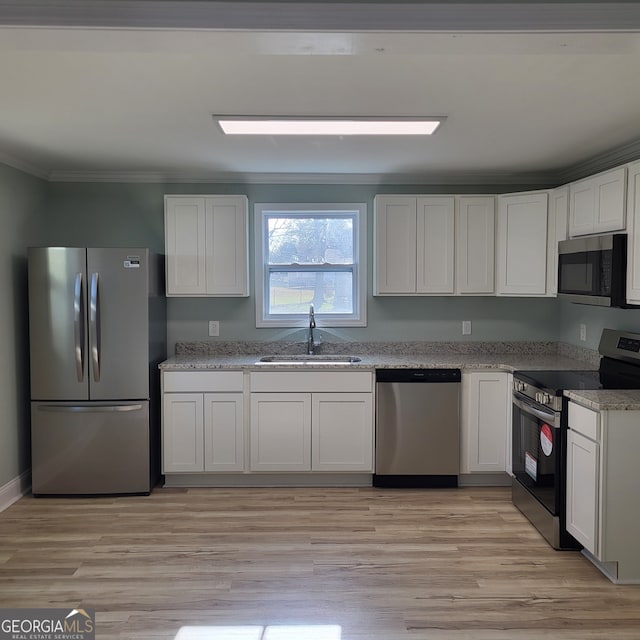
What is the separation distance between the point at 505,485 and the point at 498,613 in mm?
1770

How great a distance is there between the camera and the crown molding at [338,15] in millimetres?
1567

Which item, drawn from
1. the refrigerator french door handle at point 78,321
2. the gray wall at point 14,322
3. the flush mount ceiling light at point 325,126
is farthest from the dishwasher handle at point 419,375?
the gray wall at point 14,322

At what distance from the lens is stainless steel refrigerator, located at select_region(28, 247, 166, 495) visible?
12.8ft

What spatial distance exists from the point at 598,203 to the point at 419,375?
1.64 metres

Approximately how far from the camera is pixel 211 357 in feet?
14.8

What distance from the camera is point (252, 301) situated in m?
4.68

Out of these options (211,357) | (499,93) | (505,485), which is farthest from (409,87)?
(505,485)

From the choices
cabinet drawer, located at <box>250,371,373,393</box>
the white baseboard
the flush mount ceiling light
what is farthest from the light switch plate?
the white baseboard

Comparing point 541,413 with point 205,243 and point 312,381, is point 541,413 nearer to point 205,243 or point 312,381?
point 312,381

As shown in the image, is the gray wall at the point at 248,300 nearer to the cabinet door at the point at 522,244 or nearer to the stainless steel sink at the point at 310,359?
the stainless steel sink at the point at 310,359

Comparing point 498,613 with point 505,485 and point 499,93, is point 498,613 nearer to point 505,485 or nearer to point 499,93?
point 505,485

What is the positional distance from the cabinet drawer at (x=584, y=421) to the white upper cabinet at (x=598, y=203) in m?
1.09

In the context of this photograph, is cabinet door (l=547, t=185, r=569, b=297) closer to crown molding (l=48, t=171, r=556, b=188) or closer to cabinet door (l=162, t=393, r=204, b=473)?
crown molding (l=48, t=171, r=556, b=188)

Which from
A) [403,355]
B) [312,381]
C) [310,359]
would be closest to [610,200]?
[403,355]
